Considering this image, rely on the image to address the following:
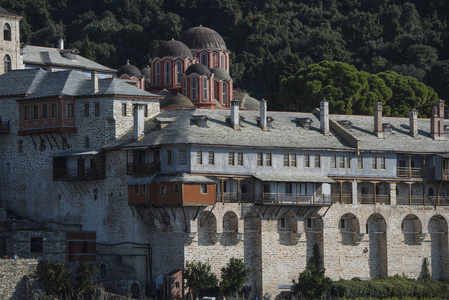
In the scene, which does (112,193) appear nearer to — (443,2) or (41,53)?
(41,53)

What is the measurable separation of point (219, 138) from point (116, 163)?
7.09 m

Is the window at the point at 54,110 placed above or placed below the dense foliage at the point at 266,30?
below

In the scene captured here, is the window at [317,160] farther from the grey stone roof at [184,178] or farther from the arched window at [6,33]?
the arched window at [6,33]

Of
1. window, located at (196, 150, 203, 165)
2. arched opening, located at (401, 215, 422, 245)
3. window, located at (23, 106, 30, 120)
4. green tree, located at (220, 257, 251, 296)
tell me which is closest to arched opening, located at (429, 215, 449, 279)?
arched opening, located at (401, 215, 422, 245)

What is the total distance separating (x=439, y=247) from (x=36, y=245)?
29030mm

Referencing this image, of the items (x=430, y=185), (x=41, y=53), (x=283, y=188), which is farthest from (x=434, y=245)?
(x=41, y=53)

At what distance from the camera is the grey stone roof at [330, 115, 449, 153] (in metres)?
90.5

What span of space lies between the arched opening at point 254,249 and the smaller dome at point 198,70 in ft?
69.2

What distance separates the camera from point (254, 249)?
8606 centimetres

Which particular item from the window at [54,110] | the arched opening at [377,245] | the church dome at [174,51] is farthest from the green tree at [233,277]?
the church dome at [174,51]

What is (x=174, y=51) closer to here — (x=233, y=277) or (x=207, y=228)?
(x=207, y=228)

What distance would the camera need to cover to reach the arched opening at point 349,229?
89.4 meters

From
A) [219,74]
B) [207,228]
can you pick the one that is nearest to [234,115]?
[207,228]

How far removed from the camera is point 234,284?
82.8m
